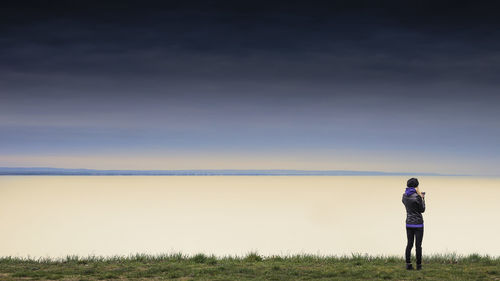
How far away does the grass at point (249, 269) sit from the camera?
12.5m

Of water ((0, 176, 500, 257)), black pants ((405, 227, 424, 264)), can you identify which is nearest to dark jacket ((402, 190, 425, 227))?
black pants ((405, 227, 424, 264))

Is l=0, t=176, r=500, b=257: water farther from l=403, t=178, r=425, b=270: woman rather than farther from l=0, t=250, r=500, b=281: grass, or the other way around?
l=403, t=178, r=425, b=270: woman

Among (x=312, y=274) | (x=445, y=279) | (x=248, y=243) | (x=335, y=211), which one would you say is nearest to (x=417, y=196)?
(x=445, y=279)

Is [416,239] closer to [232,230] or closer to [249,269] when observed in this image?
[249,269]

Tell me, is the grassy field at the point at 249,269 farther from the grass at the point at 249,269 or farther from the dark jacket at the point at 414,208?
the dark jacket at the point at 414,208

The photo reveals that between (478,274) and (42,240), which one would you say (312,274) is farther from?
(42,240)

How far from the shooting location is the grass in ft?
41.0

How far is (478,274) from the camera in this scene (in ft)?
41.4

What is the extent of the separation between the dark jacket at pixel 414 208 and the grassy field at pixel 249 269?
1.28m

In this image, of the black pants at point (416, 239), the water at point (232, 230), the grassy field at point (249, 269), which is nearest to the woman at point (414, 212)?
the black pants at point (416, 239)

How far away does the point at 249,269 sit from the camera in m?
13.5

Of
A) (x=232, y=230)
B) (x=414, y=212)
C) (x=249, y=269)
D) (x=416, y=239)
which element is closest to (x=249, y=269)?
(x=249, y=269)

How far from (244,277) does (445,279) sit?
4.78m

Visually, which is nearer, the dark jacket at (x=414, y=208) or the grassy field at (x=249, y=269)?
the grassy field at (x=249, y=269)
